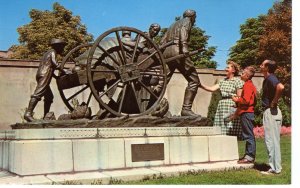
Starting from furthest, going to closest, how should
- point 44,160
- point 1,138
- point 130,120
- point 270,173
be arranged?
point 1,138
point 130,120
point 270,173
point 44,160

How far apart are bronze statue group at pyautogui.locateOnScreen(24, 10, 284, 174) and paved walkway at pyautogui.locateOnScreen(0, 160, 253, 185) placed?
79cm

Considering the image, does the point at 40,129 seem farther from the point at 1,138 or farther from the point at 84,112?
the point at 1,138

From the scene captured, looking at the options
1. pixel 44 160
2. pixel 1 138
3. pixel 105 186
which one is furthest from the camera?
pixel 1 138

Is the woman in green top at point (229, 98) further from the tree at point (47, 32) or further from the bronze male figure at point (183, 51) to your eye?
the tree at point (47, 32)

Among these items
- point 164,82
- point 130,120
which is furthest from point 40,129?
point 164,82

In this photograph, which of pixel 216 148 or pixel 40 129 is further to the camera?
pixel 216 148

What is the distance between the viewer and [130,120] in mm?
7941

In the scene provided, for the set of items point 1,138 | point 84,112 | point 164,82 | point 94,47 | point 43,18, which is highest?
point 43,18

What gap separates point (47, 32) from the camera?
105 ft

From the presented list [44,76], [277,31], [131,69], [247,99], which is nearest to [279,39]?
[277,31]

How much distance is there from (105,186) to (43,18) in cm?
2947

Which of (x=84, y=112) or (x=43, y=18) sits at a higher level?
Result: (x=43, y=18)

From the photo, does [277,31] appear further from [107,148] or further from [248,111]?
[107,148]

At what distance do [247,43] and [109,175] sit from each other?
36.4 metres
